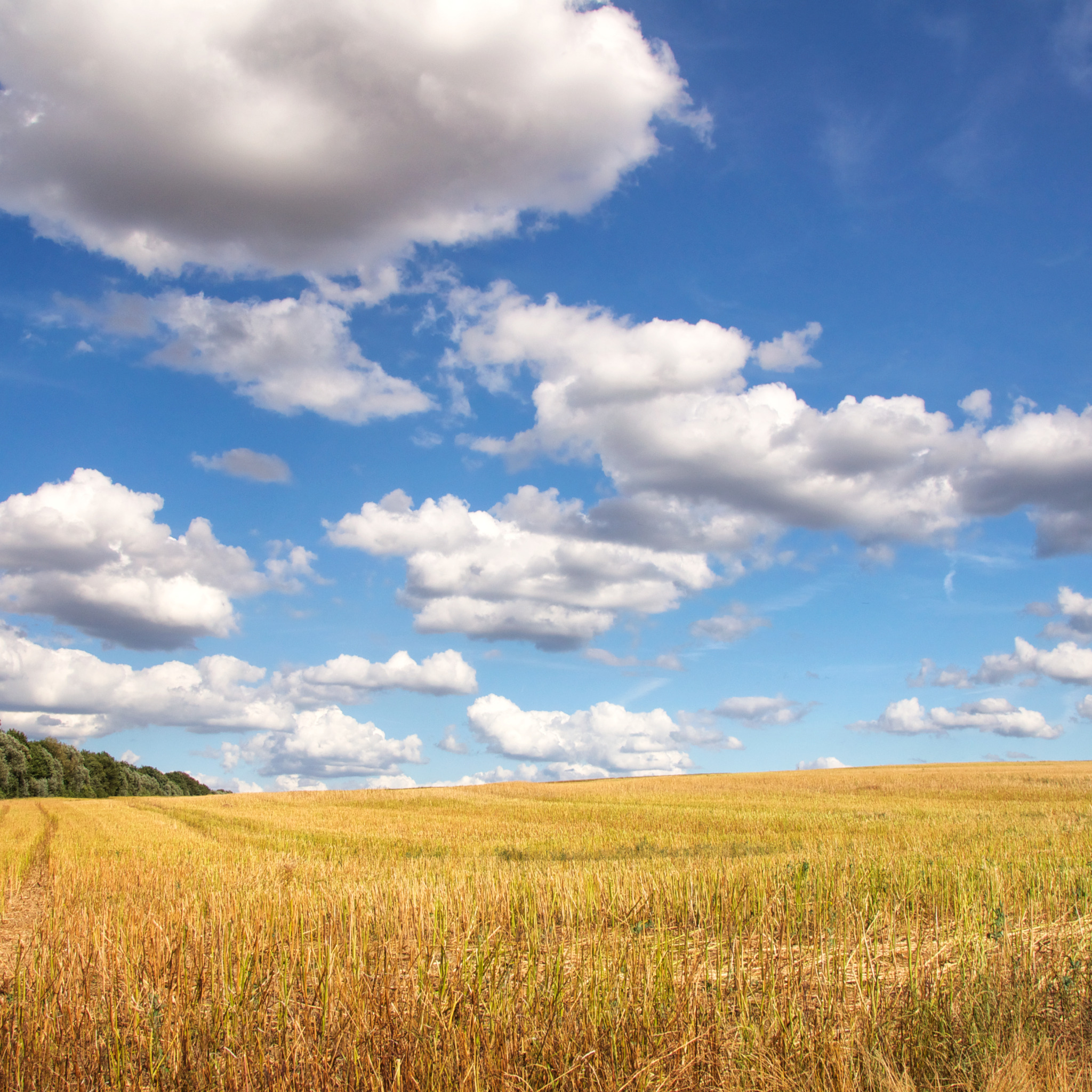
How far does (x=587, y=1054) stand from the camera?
4.85 m

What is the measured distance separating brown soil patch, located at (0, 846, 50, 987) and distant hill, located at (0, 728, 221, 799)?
101 m

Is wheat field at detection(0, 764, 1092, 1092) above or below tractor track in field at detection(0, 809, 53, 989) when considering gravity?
above

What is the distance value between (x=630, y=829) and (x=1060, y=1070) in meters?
24.3

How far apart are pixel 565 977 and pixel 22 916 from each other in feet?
40.5

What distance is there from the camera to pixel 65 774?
4934 inches

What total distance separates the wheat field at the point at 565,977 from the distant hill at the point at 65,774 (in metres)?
109

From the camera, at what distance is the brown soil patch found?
30.1 feet

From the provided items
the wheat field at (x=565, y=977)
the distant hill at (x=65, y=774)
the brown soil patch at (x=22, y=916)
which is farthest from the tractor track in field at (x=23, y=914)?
the distant hill at (x=65, y=774)

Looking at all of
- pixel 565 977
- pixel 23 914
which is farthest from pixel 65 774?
pixel 565 977

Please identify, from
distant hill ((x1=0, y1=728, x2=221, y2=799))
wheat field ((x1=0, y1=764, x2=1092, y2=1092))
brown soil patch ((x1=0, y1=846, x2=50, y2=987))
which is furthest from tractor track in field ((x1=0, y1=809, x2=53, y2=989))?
distant hill ((x1=0, y1=728, x2=221, y2=799))

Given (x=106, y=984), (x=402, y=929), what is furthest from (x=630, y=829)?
(x=106, y=984)

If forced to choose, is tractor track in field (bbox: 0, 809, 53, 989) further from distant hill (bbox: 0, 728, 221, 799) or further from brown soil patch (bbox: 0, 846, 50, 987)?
distant hill (bbox: 0, 728, 221, 799)

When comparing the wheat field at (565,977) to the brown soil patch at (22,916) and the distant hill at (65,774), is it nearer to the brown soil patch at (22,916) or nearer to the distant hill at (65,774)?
the brown soil patch at (22,916)

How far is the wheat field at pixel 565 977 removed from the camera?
5.40 m
